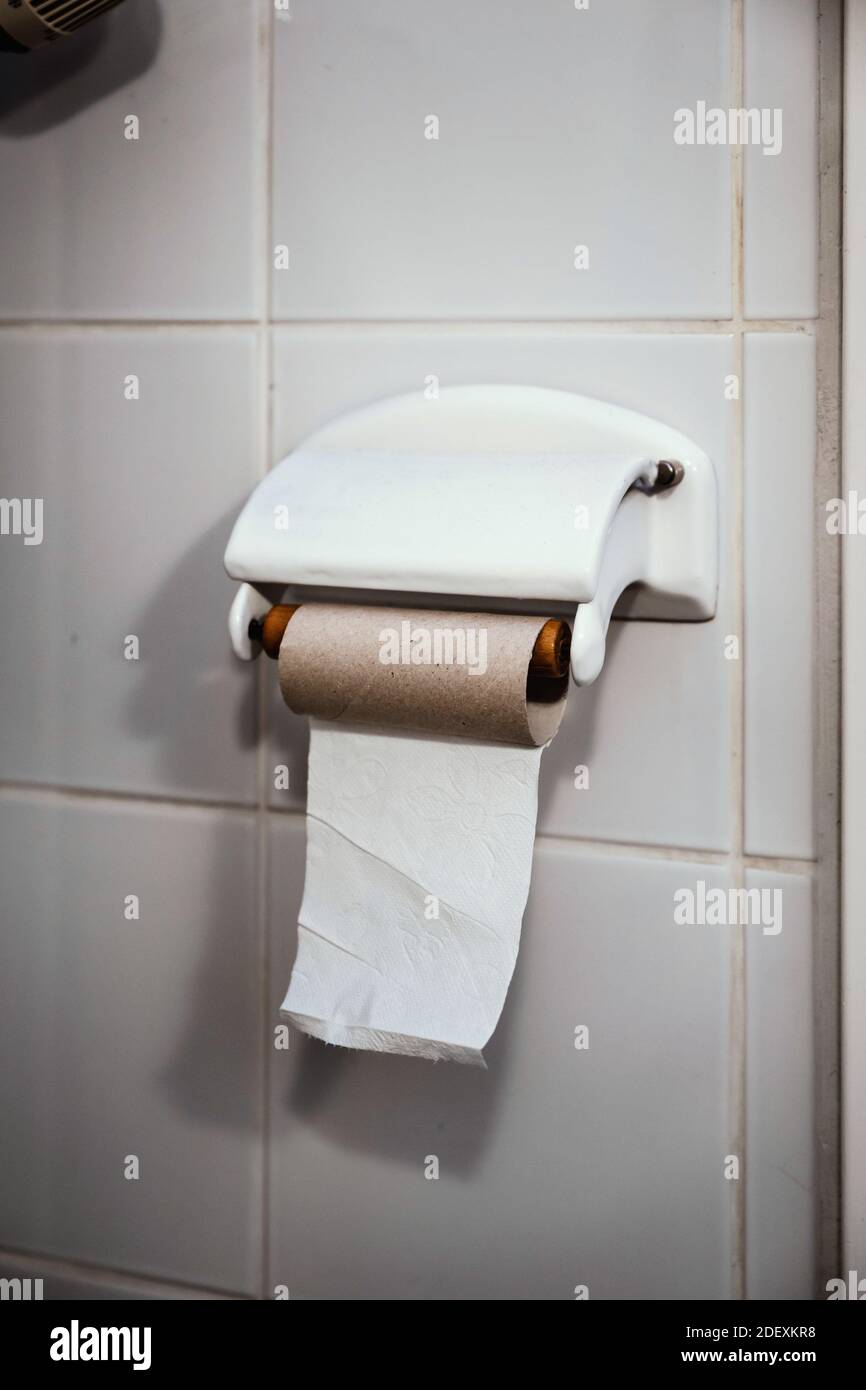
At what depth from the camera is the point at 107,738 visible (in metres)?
0.71

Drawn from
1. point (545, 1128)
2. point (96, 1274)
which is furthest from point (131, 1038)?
point (545, 1128)

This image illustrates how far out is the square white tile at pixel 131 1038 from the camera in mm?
694

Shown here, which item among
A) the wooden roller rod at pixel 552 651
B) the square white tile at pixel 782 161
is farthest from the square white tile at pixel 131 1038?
the square white tile at pixel 782 161

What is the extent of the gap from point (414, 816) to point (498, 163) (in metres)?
0.33

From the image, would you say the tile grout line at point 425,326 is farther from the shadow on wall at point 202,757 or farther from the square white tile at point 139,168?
the shadow on wall at point 202,757

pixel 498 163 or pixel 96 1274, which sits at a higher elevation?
pixel 498 163

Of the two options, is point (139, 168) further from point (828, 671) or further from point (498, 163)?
point (828, 671)

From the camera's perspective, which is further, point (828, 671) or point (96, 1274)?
point (96, 1274)

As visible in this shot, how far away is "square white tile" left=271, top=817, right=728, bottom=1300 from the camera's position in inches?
24.1

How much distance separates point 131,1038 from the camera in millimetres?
720

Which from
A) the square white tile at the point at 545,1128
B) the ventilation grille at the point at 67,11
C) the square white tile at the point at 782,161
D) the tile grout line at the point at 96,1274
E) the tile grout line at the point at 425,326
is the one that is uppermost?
the ventilation grille at the point at 67,11

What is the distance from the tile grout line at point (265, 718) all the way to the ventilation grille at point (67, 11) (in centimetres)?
9

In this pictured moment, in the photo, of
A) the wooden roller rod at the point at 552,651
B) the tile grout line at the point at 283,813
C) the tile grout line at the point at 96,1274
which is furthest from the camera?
the tile grout line at the point at 96,1274
